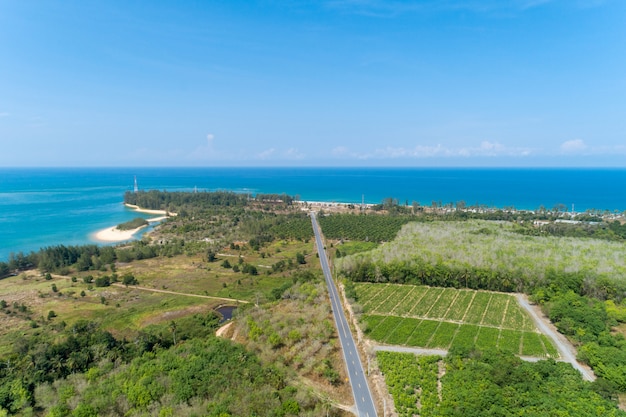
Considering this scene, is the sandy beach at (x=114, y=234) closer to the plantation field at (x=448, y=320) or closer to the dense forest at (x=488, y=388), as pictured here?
the plantation field at (x=448, y=320)

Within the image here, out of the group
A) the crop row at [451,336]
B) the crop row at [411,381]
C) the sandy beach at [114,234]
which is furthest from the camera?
the sandy beach at [114,234]

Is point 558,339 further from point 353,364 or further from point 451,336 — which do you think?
point 353,364

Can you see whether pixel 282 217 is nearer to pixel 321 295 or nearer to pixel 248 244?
pixel 248 244

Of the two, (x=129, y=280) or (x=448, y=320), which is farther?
(x=129, y=280)

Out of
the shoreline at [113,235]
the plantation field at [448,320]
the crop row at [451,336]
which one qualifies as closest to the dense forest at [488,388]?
the crop row at [451,336]

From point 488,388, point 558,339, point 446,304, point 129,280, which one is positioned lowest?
point 129,280

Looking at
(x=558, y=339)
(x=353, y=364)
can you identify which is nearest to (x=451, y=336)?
(x=558, y=339)

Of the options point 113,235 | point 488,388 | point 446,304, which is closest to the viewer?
point 488,388

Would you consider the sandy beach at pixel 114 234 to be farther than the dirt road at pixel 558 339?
Yes
